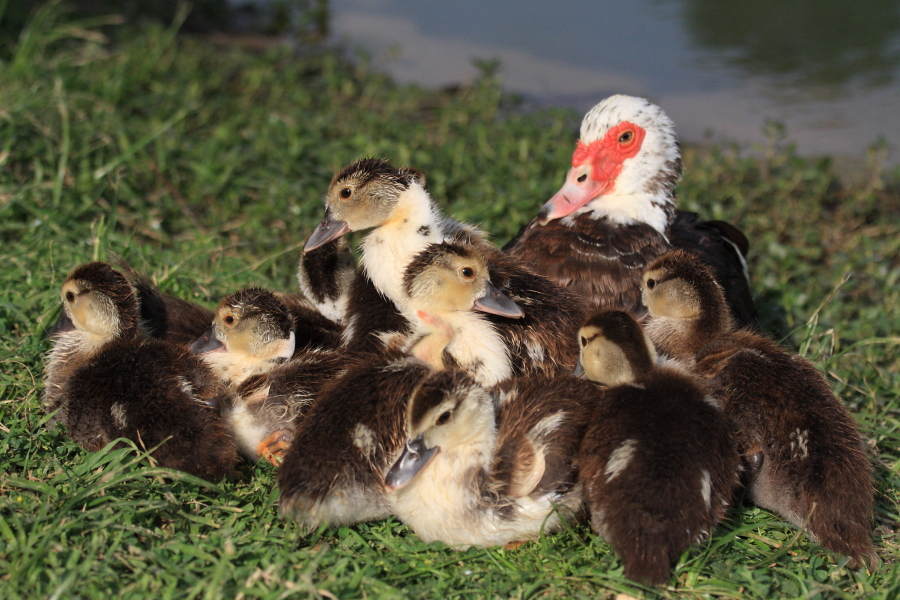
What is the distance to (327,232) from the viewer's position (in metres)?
3.85

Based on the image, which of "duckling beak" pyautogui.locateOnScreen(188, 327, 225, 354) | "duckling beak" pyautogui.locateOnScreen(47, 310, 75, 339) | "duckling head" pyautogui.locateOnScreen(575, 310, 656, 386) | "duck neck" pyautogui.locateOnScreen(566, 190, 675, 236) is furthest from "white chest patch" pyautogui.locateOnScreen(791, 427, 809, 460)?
"duckling beak" pyautogui.locateOnScreen(47, 310, 75, 339)

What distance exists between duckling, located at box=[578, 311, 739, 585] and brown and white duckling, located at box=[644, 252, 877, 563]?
0.63 feet

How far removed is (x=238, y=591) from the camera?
2.55 m

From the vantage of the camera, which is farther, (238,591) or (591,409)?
(591,409)

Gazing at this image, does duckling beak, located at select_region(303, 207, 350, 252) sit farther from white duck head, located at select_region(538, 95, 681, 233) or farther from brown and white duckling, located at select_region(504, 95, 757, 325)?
white duck head, located at select_region(538, 95, 681, 233)

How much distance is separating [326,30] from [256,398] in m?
7.33

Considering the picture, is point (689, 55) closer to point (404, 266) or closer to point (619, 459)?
point (404, 266)

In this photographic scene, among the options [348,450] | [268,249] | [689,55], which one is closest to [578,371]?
[348,450]

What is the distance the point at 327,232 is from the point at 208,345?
745 mm

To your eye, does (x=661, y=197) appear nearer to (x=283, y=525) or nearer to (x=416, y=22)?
(x=283, y=525)

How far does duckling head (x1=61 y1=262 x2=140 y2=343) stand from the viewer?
3424mm

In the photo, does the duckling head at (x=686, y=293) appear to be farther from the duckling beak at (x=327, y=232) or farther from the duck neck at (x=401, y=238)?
the duckling beak at (x=327, y=232)

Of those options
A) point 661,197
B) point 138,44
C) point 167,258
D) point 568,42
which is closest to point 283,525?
point 167,258

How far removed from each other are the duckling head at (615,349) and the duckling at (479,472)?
22cm
